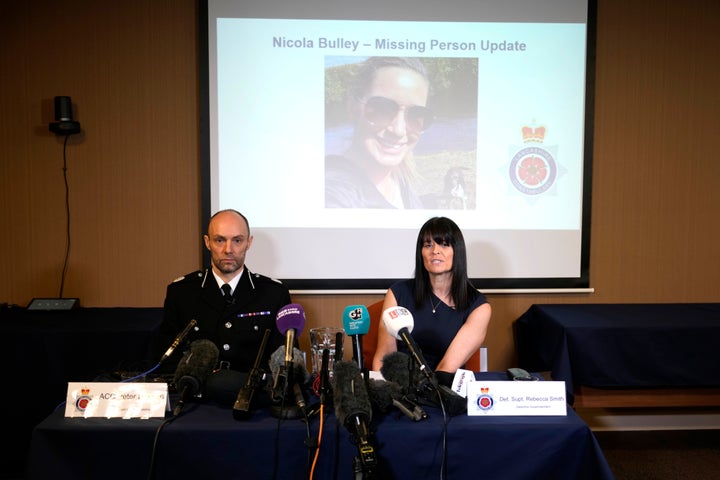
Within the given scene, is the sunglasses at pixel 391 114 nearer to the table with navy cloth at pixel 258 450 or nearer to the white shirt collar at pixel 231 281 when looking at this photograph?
the white shirt collar at pixel 231 281

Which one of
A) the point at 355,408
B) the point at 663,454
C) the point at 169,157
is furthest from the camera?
the point at 169,157

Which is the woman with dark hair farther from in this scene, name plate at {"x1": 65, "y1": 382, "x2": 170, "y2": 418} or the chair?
name plate at {"x1": 65, "y1": 382, "x2": 170, "y2": 418}

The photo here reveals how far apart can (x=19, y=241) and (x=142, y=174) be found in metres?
0.88

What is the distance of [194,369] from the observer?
1631 mm

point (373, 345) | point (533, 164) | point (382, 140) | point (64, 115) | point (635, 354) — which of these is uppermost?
point (64, 115)

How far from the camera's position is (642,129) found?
3531mm

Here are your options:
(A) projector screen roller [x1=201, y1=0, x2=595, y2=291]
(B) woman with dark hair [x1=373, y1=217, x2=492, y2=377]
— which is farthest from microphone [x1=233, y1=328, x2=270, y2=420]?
(A) projector screen roller [x1=201, y1=0, x2=595, y2=291]

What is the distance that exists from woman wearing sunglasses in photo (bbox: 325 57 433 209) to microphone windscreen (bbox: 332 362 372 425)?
2.00m

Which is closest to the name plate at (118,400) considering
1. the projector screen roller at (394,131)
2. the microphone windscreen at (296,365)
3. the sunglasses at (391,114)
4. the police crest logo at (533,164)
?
the microphone windscreen at (296,365)

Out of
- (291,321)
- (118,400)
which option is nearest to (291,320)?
(291,321)

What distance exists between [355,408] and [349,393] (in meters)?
0.06

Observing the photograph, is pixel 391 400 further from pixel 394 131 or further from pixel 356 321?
pixel 394 131

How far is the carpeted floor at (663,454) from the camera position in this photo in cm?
290

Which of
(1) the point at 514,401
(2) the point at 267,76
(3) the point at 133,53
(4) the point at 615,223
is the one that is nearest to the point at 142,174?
(3) the point at 133,53
